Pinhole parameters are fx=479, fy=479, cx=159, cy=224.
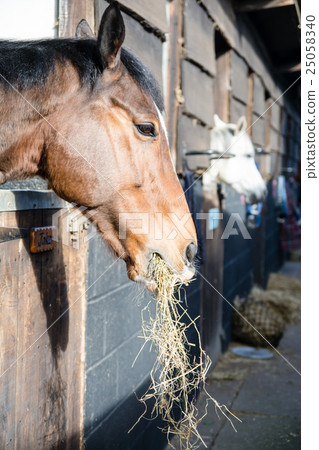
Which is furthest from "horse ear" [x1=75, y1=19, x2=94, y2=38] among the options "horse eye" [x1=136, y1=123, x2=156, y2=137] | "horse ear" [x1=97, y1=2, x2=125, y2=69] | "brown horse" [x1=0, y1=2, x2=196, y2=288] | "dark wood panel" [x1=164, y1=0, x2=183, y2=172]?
"dark wood panel" [x1=164, y1=0, x2=183, y2=172]

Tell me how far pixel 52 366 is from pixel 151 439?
1.36 m

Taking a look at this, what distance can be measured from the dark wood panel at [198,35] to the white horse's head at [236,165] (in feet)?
1.93

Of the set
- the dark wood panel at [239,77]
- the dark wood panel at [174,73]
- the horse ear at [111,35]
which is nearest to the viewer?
the horse ear at [111,35]

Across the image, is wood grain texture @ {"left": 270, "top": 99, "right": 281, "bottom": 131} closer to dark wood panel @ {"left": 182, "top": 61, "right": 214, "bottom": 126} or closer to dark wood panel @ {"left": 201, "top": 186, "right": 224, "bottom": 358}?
dark wood panel @ {"left": 201, "top": 186, "right": 224, "bottom": 358}

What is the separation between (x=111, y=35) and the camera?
1475 mm

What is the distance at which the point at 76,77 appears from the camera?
60.6 inches

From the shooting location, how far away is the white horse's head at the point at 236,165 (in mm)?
4414

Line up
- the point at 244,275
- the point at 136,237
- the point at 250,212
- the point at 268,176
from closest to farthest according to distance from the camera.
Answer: the point at 136,237, the point at 250,212, the point at 244,275, the point at 268,176

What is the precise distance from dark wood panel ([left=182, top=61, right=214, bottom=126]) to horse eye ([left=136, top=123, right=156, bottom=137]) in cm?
202

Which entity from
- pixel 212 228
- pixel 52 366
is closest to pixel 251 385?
pixel 212 228

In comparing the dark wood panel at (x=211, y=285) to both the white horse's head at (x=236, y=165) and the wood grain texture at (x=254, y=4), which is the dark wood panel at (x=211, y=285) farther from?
the wood grain texture at (x=254, y=4)

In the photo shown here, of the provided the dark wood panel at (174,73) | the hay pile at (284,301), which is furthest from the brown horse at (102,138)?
the hay pile at (284,301)

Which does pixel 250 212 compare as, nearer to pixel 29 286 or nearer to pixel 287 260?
pixel 29 286

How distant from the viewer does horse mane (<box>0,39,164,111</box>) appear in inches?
57.8
